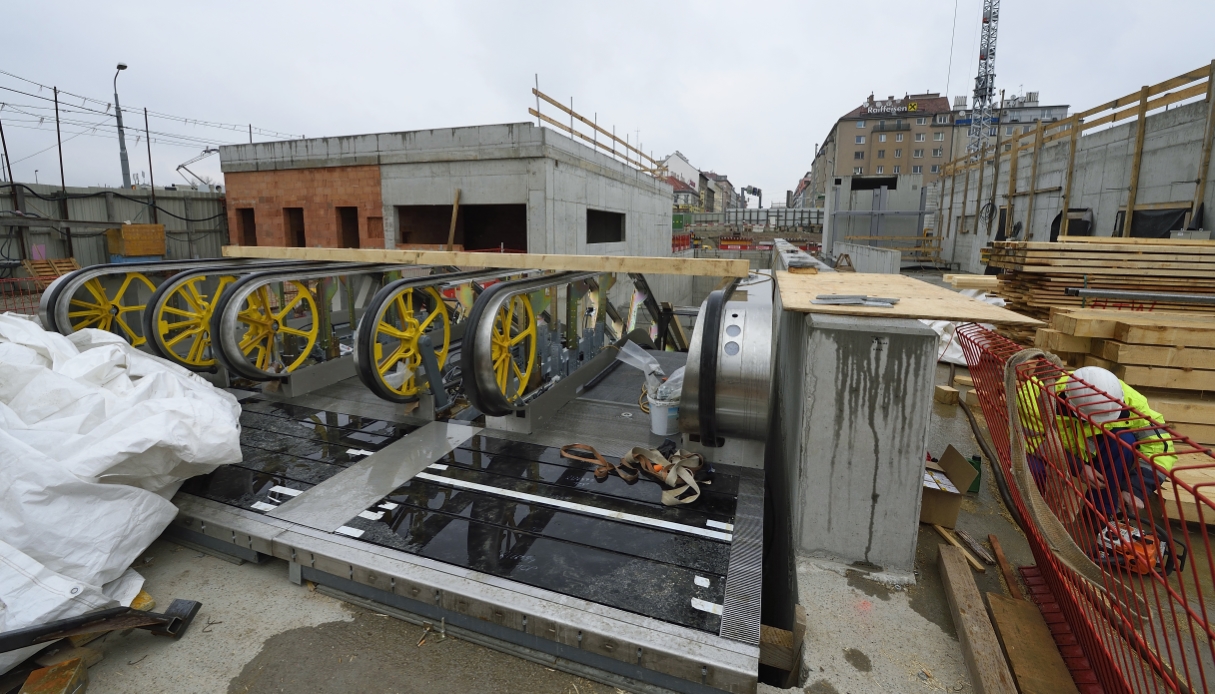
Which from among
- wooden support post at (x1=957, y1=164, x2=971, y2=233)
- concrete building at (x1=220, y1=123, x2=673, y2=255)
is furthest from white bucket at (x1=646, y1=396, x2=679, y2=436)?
wooden support post at (x1=957, y1=164, x2=971, y2=233)

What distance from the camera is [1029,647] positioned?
2363 millimetres

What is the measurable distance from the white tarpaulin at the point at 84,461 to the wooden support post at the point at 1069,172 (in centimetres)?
1586

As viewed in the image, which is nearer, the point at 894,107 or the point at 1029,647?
the point at 1029,647

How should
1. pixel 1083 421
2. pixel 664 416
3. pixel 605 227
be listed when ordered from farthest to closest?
pixel 605 227 → pixel 664 416 → pixel 1083 421

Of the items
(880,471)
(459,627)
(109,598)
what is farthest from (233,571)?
(880,471)

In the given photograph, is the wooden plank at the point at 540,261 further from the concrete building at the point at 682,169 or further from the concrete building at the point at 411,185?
the concrete building at the point at 682,169

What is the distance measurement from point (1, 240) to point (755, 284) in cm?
2207

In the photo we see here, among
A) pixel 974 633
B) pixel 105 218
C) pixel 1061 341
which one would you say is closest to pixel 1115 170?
pixel 1061 341

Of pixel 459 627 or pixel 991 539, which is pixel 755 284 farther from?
pixel 459 627

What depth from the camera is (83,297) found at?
6.38m

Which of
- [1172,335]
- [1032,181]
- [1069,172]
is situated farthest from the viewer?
[1032,181]

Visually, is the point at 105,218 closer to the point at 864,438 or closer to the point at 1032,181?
the point at 864,438

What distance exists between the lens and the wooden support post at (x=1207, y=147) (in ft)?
27.8

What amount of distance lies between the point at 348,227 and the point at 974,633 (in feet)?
52.5
